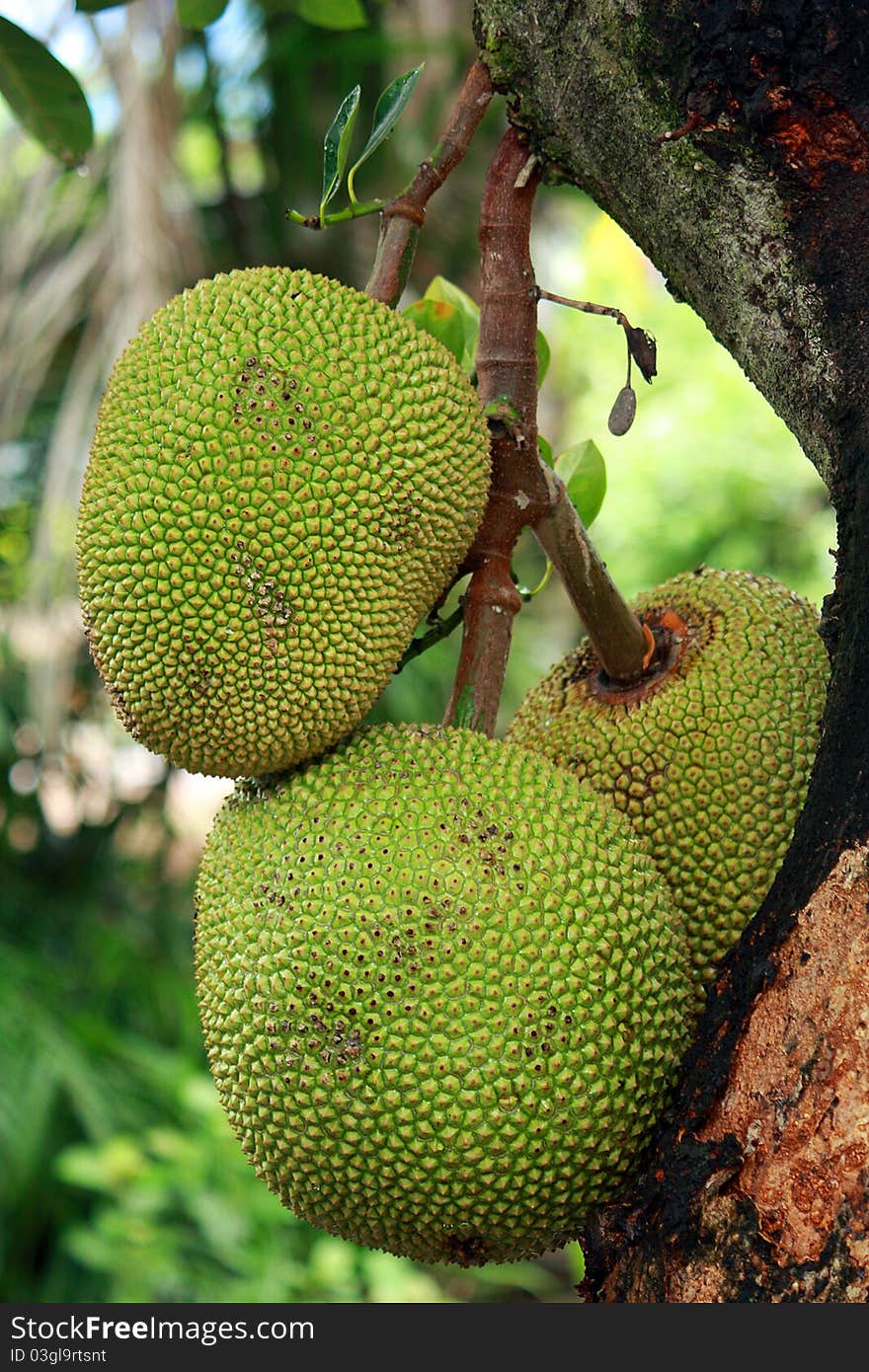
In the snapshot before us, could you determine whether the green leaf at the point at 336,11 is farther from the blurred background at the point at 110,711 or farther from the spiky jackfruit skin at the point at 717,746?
the blurred background at the point at 110,711

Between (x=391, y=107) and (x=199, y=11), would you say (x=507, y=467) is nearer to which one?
(x=391, y=107)

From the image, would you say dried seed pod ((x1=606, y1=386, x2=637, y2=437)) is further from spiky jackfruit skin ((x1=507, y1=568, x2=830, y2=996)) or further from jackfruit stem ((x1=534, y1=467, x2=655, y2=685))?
spiky jackfruit skin ((x1=507, y1=568, x2=830, y2=996))

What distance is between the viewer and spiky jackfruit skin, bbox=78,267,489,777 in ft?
2.68

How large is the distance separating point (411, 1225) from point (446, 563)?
44 cm

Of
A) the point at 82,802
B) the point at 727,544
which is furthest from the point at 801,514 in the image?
the point at 82,802

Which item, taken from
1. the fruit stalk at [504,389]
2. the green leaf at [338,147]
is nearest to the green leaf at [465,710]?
the fruit stalk at [504,389]

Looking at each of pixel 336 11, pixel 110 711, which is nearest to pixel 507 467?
pixel 336 11

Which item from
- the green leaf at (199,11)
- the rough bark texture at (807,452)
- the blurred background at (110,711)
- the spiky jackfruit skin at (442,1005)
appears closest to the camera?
the rough bark texture at (807,452)

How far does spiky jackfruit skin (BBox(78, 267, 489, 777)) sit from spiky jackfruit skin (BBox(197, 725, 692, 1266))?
0.08 m

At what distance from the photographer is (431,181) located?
0.97 m

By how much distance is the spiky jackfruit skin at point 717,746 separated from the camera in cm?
89

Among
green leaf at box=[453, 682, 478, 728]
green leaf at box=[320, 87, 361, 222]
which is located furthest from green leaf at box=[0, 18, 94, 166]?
green leaf at box=[453, 682, 478, 728]

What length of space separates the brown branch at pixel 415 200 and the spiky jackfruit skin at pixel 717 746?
352mm

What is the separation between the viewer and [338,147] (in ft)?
3.08
